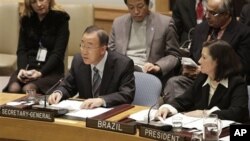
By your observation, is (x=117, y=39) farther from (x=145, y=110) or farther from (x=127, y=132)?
(x=127, y=132)

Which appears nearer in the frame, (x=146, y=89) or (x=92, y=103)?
(x=92, y=103)

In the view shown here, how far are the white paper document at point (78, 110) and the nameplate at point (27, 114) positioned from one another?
13 cm

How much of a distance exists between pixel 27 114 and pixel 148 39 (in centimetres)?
166

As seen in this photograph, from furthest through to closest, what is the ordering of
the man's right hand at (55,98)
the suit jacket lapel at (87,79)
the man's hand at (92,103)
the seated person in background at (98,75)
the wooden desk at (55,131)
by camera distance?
the suit jacket lapel at (87,79), the seated person in background at (98,75), the man's right hand at (55,98), the man's hand at (92,103), the wooden desk at (55,131)

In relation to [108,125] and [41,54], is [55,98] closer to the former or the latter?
[108,125]

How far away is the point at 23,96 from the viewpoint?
12.1 ft

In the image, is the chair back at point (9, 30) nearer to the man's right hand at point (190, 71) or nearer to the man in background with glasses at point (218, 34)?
the man in background with glasses at point (218, 34)

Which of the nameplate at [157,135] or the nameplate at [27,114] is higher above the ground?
the nameplate at [157,135]

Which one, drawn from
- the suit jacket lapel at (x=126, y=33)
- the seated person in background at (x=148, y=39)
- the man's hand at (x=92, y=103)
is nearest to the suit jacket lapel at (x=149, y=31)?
the seated person in background at (x=148, y=39)

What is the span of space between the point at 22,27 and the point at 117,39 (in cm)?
83

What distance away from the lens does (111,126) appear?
3.02 m

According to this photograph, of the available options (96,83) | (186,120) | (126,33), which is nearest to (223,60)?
(186,120)

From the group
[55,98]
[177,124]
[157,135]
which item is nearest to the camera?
[157,135]

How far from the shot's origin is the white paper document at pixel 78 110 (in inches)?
129
